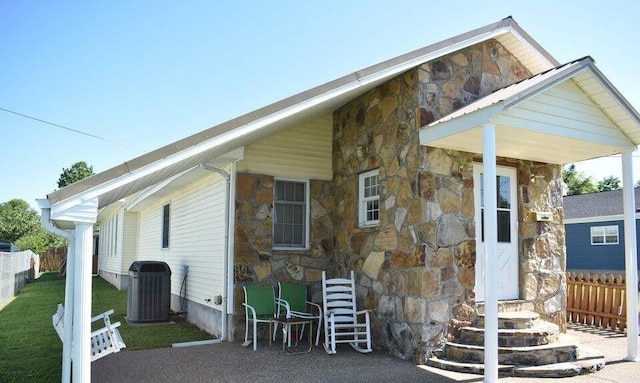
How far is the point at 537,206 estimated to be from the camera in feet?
26.4

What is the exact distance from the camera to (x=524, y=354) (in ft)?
20.4

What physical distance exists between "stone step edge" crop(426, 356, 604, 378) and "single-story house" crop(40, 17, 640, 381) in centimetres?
58

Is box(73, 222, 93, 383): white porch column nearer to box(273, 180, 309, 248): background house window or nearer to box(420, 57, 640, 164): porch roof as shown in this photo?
box(420, 57, 640, 164): porch roof

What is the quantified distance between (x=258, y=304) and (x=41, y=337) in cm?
389

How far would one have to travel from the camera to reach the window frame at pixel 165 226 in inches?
508

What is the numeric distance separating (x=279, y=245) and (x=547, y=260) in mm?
4420

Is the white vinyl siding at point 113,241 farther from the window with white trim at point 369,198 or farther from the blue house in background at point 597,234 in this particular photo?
the blue house in background at point 597,234

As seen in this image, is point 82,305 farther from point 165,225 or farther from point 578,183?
point 578,183

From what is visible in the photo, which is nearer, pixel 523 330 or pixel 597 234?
pixel 523 330

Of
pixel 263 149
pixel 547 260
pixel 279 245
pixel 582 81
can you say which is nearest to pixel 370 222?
pixel 279 245

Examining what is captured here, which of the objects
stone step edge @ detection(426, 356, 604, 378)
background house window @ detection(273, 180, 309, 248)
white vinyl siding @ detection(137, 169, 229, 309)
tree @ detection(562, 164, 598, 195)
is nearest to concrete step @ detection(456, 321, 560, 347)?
stone step edge @ detection(426, 356, 604, 378)

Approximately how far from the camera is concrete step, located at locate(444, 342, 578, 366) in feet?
20.4

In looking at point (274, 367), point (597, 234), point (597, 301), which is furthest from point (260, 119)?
point (597, 234)

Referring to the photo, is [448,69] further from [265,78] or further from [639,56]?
[265,78]
